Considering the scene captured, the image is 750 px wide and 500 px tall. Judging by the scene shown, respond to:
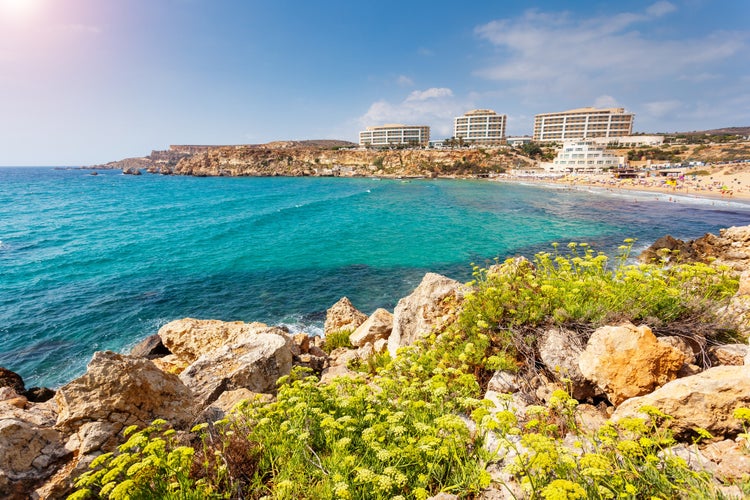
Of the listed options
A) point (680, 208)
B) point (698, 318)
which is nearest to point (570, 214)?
point (680, 208)

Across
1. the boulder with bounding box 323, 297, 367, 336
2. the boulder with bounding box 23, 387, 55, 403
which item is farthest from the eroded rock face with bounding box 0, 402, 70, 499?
the boulder with bounding box 323, 297, 367, 336

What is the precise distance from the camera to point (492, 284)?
277 inches

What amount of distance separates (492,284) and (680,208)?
5885 cm

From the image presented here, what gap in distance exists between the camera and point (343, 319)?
13883mm

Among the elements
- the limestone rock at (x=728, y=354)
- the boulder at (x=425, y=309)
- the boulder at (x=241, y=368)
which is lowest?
the boulder at (x=241, y=368)

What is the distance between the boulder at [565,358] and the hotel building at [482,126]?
552 ft

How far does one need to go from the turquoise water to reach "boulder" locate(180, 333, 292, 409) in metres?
7.61

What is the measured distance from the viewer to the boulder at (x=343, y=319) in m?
13.5

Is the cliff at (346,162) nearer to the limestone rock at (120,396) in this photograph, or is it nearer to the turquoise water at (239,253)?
the turquoise water at (239,253)

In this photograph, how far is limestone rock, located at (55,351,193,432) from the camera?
15.8ft

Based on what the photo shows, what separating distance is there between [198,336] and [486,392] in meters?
9.93

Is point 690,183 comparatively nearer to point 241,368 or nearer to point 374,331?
point 374,331

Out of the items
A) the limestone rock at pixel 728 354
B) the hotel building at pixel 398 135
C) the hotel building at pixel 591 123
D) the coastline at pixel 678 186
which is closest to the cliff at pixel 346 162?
the coastline at pixel 678 186

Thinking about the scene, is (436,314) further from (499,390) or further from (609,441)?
(609,441)
